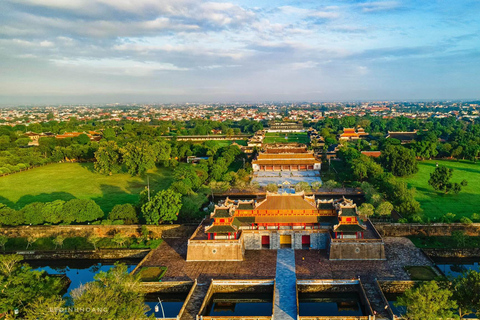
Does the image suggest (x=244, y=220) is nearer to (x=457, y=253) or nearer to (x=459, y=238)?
(x=459, y=238)

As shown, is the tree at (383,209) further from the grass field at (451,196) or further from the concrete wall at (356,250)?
the concrete wall at (356,250)

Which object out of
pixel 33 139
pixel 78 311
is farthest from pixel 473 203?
pixel 33 139

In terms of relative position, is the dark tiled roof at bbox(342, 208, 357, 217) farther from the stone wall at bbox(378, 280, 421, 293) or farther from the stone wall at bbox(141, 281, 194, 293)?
the stone wall at bbox(141, 281, 194, 293)

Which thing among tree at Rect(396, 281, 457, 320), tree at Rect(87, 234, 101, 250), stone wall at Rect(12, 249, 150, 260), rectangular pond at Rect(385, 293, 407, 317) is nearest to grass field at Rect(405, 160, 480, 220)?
rectangular pond at Rect(385, 293, 407, 317)

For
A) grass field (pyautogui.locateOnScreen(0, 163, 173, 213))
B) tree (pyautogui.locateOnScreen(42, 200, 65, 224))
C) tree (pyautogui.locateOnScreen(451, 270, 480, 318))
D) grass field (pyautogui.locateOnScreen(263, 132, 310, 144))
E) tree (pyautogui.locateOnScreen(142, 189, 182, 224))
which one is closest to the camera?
tree (pyautogui.locateOnScreen(451, 270, 480, 318))

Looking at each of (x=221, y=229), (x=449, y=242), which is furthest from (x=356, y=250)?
(x=221, y=229)

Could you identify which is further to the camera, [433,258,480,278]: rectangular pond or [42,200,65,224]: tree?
[42,200,65,224]: tree
